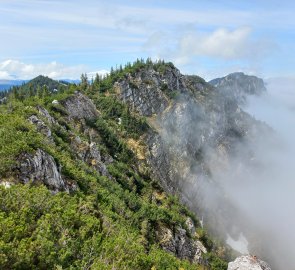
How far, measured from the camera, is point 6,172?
1524 inches

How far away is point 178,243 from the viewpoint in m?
77.9

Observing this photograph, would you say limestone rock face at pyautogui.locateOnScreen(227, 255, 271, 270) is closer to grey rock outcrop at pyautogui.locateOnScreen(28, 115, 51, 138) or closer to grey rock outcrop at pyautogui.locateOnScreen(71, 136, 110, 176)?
grey rock outcrop at pyautogui.locateOnScreen(28, 115, 51, 138)

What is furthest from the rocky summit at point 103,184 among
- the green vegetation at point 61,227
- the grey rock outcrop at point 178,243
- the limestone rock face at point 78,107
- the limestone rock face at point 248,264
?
the limestone rock face at point 78,107

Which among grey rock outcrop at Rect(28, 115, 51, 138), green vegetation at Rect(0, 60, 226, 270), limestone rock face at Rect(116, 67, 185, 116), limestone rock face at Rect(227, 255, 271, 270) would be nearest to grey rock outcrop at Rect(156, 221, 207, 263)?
green vegetation at Rect(0, 60, 226, 270)

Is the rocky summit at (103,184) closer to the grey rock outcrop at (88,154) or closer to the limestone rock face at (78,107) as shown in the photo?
the grey rock outcrop at (88,154)

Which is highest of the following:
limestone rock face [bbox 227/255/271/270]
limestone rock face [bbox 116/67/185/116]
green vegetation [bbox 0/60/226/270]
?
limestone rock face [bbox 116/67/185/116]

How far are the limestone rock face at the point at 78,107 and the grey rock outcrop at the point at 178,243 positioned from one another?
156 ft

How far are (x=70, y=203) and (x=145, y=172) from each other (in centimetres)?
8538

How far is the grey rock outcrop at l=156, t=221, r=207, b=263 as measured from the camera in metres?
73.6

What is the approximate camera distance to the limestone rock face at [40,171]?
4084cm

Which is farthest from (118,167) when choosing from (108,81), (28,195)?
(108,81)

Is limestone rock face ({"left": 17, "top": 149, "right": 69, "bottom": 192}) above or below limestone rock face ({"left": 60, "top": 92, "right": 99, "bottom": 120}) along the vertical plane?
below

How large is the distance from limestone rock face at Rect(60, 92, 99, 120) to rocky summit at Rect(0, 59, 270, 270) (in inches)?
18.5

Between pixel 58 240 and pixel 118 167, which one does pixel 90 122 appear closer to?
pixel 118 167
